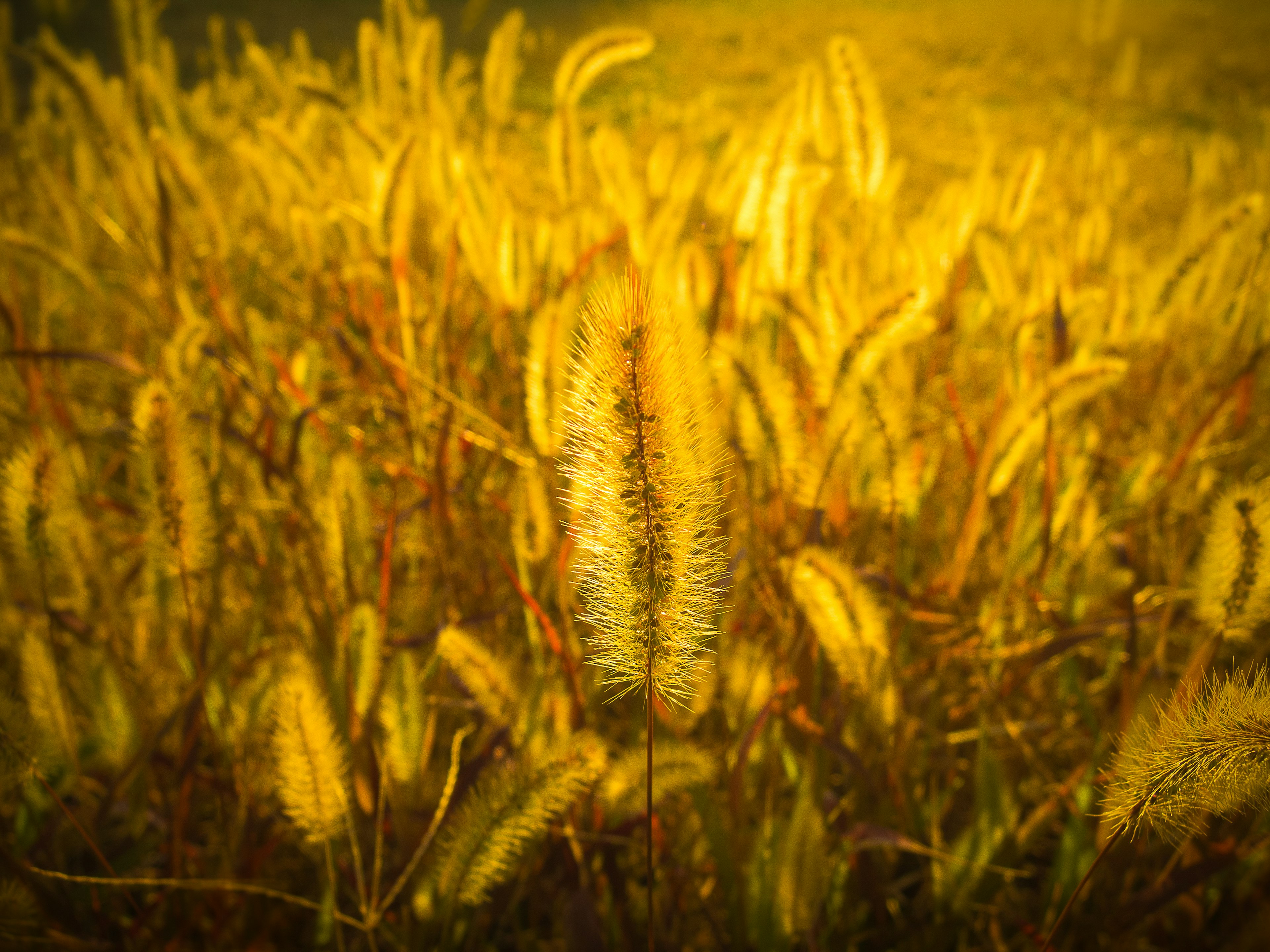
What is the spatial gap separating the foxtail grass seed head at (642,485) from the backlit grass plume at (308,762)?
36 cm

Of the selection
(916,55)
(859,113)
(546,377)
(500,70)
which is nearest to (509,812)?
(546,377)

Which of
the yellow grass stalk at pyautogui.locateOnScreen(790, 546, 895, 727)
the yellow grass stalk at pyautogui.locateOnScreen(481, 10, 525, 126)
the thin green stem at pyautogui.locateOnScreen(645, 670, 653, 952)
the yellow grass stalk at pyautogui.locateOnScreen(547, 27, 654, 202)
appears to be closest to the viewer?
the thin green stem at pyautogui.locateOnScreen(645, 670, 653, 952)

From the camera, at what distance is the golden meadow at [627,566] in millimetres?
716

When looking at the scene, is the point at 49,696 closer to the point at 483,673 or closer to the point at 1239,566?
the point at 483,673

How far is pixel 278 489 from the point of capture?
137 cm

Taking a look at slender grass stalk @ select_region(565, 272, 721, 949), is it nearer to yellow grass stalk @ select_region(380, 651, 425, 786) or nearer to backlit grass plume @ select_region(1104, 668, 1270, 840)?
backlit grass plume @ select_region(1104, 668, 1270, 840)

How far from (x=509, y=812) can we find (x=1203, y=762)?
57cm

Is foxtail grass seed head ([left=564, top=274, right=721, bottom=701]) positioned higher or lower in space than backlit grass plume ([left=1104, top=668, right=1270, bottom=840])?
higher

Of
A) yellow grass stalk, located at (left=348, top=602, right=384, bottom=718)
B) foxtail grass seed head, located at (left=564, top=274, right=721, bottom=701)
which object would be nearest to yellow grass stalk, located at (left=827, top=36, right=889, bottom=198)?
foxtail grass seed head, located at (left=564, top=274, right=721, bottom=701)

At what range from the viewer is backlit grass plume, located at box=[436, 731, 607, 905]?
2.20ft

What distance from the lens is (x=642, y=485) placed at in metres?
0.49

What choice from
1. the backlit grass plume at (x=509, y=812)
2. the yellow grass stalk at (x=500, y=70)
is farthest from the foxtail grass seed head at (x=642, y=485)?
the yellow grass stalk at (x=500, y=70)

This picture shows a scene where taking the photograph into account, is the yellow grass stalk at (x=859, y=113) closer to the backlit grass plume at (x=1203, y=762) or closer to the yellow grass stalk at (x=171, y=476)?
the backlit grass plume at (x=1203, y=762)

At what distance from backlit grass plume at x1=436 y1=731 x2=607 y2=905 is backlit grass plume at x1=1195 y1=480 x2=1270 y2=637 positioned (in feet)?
2.20
